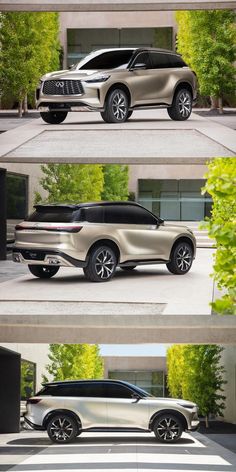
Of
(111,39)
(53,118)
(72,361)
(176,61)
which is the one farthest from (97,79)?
(72,361)

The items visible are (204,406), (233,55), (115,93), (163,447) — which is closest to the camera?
(115,93)

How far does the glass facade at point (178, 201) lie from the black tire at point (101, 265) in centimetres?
243

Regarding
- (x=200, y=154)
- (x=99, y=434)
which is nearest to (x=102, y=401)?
(x=99, y=434)

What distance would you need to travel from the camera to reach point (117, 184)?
24.3 m

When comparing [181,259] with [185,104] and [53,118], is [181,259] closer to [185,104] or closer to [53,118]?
[185,104]

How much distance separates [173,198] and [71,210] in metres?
2.72

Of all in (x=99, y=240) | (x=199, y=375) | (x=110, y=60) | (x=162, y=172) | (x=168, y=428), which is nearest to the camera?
(x=99, y=240)

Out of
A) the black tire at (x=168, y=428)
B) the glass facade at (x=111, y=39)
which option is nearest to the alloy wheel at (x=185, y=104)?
the glass facade at (x=111, y=39)

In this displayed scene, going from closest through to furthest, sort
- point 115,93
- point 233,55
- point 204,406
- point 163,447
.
Answer: 1. point 115,93
2. point 233,55
3. point 163,447
4. point 204,406

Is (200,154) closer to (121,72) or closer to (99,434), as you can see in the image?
(121,72)

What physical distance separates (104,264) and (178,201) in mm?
3064

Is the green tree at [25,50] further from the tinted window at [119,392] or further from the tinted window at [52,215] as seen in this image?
the tinted window at [119,392]

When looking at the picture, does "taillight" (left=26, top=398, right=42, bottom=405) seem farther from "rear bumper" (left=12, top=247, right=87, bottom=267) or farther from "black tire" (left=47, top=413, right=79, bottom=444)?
"rear bumper" (left=12, top=247, right=87, bottom=267)

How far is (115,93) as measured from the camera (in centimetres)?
2144
